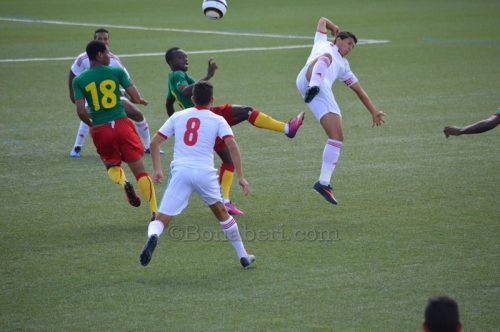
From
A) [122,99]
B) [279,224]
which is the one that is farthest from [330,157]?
[122,99]

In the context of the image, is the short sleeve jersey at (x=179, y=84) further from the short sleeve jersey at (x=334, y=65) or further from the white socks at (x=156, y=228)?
the white socks at (x=156, y=228)

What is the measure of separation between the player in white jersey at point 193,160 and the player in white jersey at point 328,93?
2.61 metres

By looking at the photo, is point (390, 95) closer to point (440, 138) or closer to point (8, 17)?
point (440, 138)

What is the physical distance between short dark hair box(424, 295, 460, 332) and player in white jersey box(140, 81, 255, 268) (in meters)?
3.45

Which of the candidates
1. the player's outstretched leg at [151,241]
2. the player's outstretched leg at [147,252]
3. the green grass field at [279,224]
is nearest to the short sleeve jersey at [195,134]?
the player's outstretched leg at [151,241]

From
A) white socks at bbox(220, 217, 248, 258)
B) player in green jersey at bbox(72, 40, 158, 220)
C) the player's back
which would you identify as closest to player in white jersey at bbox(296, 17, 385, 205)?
player in green jersey at bbox(72, 40, 158, 220)

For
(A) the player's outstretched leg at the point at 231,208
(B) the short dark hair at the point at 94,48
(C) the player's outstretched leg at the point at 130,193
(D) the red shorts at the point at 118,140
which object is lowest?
(A) the player's outstretched leg at the point at 231,208

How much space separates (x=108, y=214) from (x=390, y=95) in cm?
1046

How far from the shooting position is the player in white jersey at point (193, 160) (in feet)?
24.9

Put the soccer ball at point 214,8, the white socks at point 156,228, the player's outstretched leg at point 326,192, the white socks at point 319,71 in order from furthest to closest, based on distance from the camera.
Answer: the soccer ball at point 214,8 < the white socks at point 319,71 < the player's outstretched leg at point 326,192 < the white socks at point 156,228

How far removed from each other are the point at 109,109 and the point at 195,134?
2.20 m

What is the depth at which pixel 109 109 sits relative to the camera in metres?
9.46

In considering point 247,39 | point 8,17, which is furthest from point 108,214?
point 8,17

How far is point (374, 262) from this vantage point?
8039 millimetres
